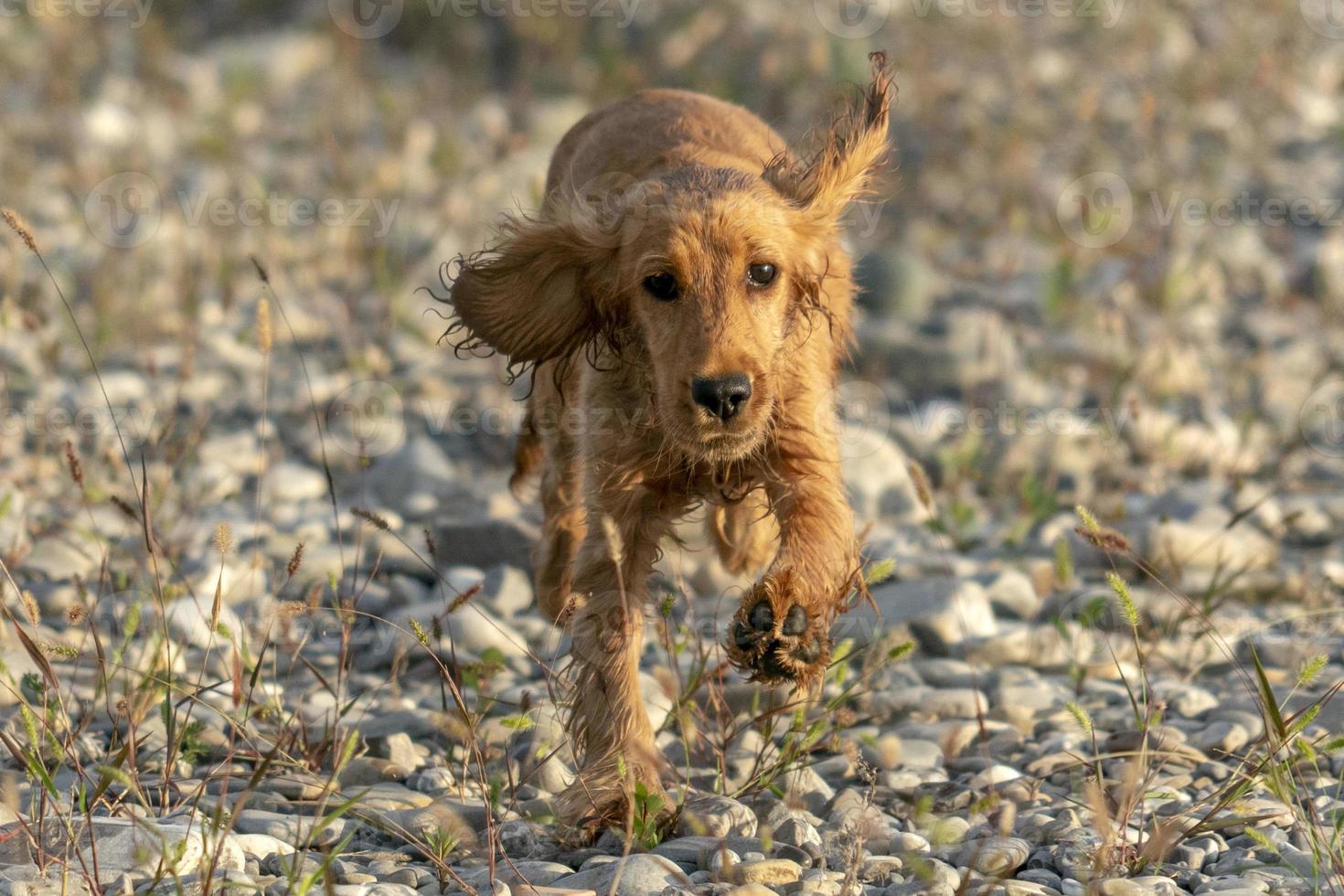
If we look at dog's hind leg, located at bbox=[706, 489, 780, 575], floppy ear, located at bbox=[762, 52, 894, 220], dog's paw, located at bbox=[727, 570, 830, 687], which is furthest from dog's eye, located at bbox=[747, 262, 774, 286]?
dog's hind leg, located at bbox=[706, 489, 780, 575]

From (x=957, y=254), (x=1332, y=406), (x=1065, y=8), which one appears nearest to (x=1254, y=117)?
(x=1065, y=8)

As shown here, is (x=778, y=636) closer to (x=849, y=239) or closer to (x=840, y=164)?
(x=840, y=164)

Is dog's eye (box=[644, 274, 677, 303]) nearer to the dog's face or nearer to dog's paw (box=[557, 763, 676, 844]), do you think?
the dog's face

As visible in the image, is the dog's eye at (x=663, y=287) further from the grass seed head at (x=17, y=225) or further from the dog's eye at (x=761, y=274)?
the grass seed head at (x=17, y=225)

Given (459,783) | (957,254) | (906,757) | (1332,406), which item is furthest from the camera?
(957,254)

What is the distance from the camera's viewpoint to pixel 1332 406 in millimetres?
6898

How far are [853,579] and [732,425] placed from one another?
1.52ft

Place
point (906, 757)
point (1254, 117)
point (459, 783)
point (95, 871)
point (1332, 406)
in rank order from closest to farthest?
point (95, 871)
point (459, 783)
point (906, 757)
point (1332, 406)
point (1254, 117)

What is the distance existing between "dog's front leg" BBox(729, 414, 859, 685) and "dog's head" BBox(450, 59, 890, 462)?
23 centimetres

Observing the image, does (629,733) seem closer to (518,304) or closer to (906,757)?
(906,757)

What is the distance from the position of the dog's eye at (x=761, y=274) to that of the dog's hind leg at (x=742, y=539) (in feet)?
3.09

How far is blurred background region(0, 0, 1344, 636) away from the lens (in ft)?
19.2

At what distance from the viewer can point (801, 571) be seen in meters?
3.52

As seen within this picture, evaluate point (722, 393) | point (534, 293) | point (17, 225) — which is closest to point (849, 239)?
point (534, 293)
